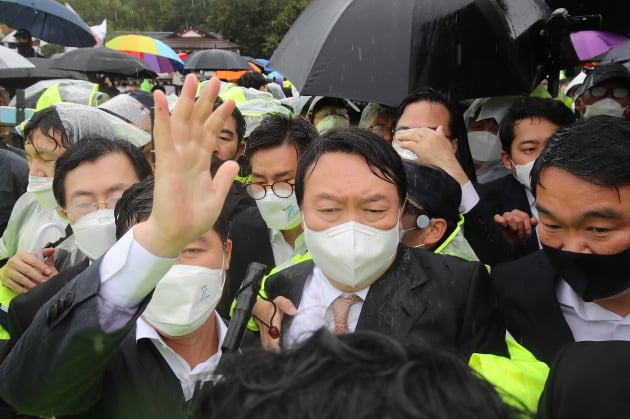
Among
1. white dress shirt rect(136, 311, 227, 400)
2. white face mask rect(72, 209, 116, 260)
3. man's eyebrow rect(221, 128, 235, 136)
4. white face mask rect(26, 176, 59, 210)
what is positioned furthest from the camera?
man's eyebrow rect(221, 128, 235, 136)

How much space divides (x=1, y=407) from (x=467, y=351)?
201cm

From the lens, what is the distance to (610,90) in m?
4.54

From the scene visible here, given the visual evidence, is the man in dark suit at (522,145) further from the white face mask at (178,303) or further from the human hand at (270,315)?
the white face mask at (178,303)

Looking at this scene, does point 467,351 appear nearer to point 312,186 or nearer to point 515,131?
point 312,186

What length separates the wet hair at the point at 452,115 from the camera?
11.4 ft

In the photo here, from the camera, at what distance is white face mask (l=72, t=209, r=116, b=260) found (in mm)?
2475

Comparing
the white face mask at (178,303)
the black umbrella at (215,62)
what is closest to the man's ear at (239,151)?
the white face mask at (178,303)

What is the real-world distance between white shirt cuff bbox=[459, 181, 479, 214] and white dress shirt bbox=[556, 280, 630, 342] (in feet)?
2.64

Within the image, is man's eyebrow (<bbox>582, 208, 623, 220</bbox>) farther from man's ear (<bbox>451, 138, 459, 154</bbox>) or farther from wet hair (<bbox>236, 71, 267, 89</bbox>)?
wet hair (<bbox>236, 71, 267, 89</bbox>)

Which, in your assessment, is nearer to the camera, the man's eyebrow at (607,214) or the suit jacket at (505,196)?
the man's eyebrow at (607,214)

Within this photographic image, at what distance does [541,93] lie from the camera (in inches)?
180

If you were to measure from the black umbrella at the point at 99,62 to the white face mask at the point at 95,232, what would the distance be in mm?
8160


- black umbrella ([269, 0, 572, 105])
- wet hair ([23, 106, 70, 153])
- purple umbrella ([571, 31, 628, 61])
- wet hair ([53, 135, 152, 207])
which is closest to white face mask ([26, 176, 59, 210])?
wet hair ([23, 106, 70, 153])

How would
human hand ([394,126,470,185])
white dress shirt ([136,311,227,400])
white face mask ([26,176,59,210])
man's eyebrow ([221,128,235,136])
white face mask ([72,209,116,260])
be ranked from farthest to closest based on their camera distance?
man's eyebrow ([221,128,235,136]), white face mask ([26,176,59,210]), human hand ([394,126,470,185]), white face mask ([72,209,116,260]), white dress shirt ([136,311,227,400])
